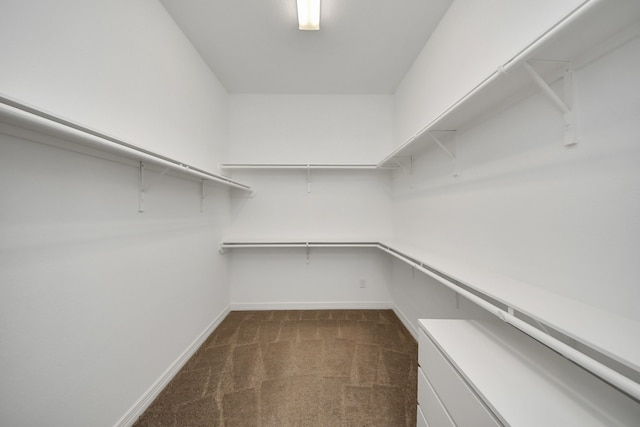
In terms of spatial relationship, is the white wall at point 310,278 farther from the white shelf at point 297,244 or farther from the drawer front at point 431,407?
the drawer front at point 431,407

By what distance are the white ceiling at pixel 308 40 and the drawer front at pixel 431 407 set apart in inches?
91.5

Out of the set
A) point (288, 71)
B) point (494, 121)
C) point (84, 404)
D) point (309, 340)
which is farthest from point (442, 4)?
point (84, 404)

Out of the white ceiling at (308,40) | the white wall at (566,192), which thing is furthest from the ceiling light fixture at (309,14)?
the white wall at (566,192)

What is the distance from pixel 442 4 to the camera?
147 centimetres

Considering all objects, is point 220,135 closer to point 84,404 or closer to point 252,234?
point 252,234

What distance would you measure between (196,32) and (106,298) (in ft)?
6.68

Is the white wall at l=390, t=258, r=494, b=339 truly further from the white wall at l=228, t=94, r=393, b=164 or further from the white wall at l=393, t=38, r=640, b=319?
the white wall at l=228, t=94, r=393, b=164

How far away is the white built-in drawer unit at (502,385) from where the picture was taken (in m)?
0.56

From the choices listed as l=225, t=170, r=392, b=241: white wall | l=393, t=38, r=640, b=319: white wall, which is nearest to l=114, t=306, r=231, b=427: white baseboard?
l=225, t=170, r=392, b=241: white wall

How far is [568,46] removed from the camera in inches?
26.6

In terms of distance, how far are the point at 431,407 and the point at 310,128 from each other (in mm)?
2591

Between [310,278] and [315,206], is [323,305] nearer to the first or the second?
[310,278]

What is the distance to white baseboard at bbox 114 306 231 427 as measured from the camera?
3.91 ft

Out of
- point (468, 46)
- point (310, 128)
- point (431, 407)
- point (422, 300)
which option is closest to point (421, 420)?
point (431, 407)
